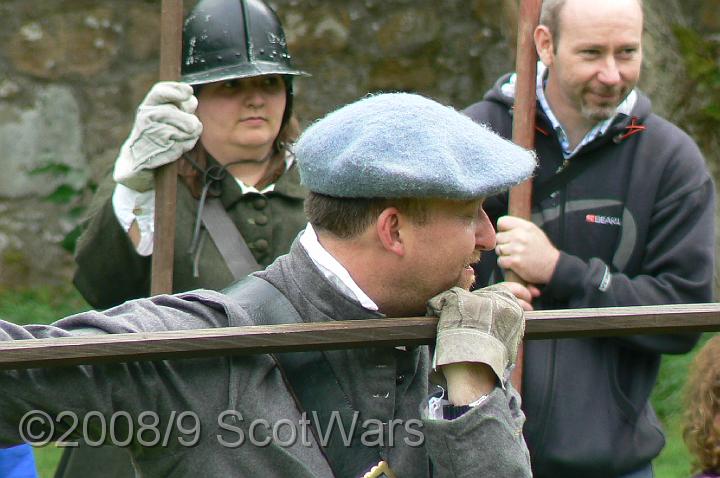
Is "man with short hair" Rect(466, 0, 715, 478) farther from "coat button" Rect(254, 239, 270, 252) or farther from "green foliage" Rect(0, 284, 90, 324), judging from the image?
"green foliage" Rect(0, 284, 90, 324)

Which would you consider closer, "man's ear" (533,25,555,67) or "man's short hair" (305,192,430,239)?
"man's short hair" (305,192,430,239)

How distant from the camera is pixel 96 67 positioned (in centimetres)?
661

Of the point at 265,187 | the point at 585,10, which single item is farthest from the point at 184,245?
the point at 585,10

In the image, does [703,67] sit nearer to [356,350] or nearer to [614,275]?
[614,275]

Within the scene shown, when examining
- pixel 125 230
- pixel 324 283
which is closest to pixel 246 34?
pixel 125 230

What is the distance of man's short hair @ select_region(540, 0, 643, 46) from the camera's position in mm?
3814

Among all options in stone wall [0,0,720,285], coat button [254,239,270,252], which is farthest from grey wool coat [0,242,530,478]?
stone wall [0,0,720,285]

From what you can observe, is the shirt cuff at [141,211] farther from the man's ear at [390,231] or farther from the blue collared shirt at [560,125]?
the man's ear at [390,231]

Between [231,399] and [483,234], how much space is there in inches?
22.5

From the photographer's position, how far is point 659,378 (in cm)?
635

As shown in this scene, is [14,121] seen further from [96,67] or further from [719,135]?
[719,135]

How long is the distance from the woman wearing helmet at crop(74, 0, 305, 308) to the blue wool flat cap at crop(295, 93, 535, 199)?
1.43 meters

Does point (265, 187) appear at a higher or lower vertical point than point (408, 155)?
lower

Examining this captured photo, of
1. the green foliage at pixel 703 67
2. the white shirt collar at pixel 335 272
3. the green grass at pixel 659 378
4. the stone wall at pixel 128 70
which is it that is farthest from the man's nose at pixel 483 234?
the green foliage at pixel 703 67
